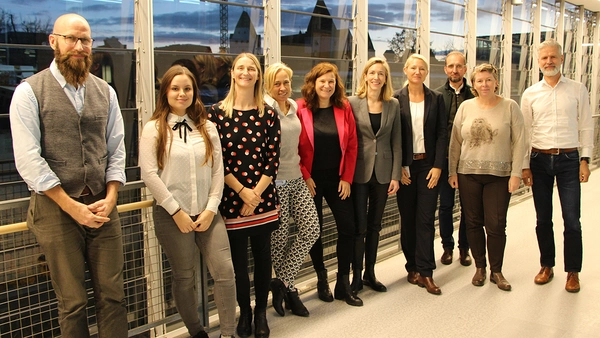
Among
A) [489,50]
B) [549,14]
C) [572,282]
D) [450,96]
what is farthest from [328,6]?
[549,14]

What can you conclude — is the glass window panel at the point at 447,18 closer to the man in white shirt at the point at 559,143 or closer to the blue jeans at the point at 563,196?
the man in white shirt at the point at 559,143

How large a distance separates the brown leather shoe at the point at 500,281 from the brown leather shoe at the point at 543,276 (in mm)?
255

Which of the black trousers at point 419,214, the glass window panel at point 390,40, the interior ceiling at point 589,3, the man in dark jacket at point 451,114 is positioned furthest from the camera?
the interior ceiling at point 589,3

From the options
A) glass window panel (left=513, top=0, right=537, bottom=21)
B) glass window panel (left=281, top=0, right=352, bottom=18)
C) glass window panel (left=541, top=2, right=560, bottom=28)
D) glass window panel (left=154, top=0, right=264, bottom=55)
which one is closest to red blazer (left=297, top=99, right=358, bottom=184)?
glass window panel (left=154, top=0, right=264, bottom=55)

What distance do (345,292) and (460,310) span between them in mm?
788

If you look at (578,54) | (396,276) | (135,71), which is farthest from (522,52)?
(135,71)

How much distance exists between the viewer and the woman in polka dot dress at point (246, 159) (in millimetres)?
2908

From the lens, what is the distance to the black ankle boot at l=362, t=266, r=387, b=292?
391 centimetres

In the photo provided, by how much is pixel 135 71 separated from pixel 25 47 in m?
0.75

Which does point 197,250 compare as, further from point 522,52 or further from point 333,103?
point 522,52

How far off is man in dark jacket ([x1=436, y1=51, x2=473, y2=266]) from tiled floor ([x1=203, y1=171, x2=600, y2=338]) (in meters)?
0.14

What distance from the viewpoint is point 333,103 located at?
11.4 feet

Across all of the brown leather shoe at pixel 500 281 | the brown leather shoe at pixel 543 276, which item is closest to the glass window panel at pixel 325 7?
the brown leather shoe at pixel 500 281

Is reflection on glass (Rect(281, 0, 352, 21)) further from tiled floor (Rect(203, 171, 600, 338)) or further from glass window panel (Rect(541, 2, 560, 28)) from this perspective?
glass window panel (Rect(541, 2, 560, 28))
